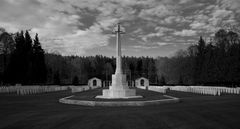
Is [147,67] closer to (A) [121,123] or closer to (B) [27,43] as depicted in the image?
(B) [27,43]

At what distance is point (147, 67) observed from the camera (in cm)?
13100

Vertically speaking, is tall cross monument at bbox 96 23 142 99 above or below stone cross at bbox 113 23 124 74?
below

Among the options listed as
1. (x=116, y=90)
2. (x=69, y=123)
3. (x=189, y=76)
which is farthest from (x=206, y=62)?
(x=69, y=123)

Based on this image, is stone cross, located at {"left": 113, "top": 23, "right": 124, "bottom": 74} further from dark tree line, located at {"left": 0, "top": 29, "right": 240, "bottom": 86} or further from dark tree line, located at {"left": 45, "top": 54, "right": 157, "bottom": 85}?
dark tree line, located at {"left": 45, "top": 54, "right": 157, "bottom": 85}

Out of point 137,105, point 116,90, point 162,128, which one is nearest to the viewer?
point 162,128

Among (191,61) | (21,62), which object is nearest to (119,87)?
(21,62)

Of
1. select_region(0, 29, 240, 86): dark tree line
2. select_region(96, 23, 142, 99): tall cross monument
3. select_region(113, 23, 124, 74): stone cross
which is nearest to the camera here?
select_region(96, 23, 142, 99): tall cross monument

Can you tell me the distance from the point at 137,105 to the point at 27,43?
44867mm

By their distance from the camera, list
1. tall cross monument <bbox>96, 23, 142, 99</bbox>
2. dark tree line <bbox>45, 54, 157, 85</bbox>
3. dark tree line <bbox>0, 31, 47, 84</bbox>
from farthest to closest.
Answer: dark tree line <bbox>45, 54, 157, 85</bbox>, dark tree line <bbox>0, 31, 47, 84</bbox>, tall cross monument <bbox>96, 23, 142, 99</bbox>

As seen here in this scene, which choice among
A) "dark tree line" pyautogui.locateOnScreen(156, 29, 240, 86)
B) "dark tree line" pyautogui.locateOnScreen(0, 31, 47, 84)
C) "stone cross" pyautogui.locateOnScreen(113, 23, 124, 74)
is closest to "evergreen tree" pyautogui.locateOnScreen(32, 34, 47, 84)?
"dark tree line" pyautogui.locateOnScreen(0, 31, 47, 84)

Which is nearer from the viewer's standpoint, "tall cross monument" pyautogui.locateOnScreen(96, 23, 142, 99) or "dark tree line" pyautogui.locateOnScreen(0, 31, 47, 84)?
"tall cross monument" pyautogui.locateOnScreen(96, 23, 142, 99)

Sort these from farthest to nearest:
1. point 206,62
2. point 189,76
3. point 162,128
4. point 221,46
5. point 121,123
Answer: point 189,76, point 206,62, point 221,46, point 121,123, point 162,128

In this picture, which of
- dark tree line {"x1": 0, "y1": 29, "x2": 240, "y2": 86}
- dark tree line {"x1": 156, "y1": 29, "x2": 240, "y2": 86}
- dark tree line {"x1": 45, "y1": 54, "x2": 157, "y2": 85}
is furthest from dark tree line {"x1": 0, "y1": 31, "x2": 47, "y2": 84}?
dark tree line {"x1": 156, "y1": 29, "x2": 240, "y2": 86}

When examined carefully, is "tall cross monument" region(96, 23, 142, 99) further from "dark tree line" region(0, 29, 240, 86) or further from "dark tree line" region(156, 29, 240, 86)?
"dark tree line" region(156, 29, 240, 86)
